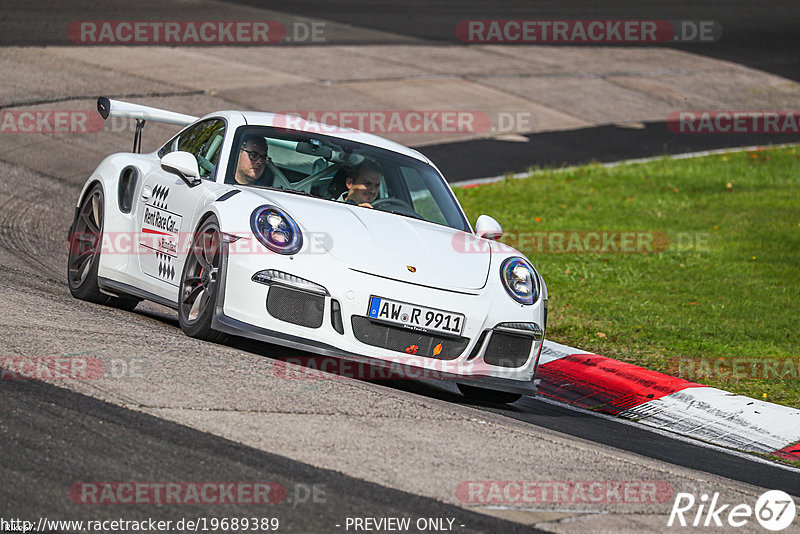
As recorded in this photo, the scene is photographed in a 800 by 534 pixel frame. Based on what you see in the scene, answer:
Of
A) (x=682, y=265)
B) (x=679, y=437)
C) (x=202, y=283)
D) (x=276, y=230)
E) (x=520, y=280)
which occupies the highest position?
(x=276, y=230)

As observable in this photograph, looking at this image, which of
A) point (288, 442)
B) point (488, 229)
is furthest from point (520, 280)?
point (288, 442)

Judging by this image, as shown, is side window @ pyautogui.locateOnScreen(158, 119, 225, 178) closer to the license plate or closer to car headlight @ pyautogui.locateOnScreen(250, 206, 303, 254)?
car headlight @ pyautogui.locateOnScreen(250, 206, 303, 254)

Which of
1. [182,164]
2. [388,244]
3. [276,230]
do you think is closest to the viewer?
[276,230]

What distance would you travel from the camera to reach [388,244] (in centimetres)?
650

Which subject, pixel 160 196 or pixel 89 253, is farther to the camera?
pixel 89 253

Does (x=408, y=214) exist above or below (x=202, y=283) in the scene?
above

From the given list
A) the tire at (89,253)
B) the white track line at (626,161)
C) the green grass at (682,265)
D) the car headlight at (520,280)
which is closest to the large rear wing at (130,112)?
the tire at (89,253)

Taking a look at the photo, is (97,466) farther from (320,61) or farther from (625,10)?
(625,10)

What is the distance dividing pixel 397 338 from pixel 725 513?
6.64 ft

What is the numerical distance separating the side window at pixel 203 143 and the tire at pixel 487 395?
2105 millimetres

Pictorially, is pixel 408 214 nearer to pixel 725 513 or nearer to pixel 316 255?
pixel 316 255

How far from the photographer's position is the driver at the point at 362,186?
24.0ft

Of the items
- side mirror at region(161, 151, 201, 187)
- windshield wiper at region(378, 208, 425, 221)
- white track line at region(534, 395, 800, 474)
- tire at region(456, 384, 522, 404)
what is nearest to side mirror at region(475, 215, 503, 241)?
windshield wiper at region(378, 208, 425, 221)

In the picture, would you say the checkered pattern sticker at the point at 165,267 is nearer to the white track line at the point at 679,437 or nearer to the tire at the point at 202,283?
the tire at the point at 202,283
